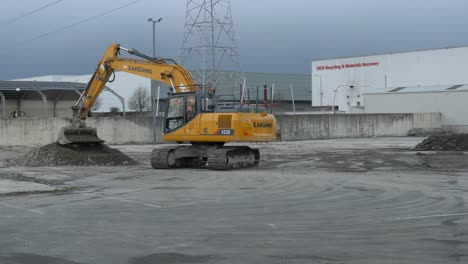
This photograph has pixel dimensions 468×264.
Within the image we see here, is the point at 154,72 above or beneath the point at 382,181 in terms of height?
above

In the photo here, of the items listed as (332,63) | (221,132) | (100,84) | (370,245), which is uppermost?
(332,63)

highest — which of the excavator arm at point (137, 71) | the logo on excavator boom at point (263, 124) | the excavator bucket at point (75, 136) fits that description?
the excavator arm at point (137, 71)

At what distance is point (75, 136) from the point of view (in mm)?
24906

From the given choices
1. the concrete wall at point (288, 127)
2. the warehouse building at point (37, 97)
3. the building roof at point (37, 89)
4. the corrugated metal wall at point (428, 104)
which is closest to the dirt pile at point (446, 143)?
the concrete wall at point (288, 127)

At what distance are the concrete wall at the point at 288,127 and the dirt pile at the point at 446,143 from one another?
1813cm

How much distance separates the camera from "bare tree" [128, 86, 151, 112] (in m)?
93.3

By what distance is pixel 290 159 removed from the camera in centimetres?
2870

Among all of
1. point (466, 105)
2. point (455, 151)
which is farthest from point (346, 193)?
point (466, 105)

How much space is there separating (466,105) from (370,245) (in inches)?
2378

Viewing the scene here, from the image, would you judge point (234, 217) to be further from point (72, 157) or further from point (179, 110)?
point (72, 157)

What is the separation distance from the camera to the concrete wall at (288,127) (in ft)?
135

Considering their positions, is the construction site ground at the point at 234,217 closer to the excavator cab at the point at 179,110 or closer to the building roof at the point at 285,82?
the excavator cab at the point at 179,110

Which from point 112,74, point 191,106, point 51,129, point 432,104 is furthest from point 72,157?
point 432,104

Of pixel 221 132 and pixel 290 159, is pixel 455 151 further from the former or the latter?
pixel 221 132
